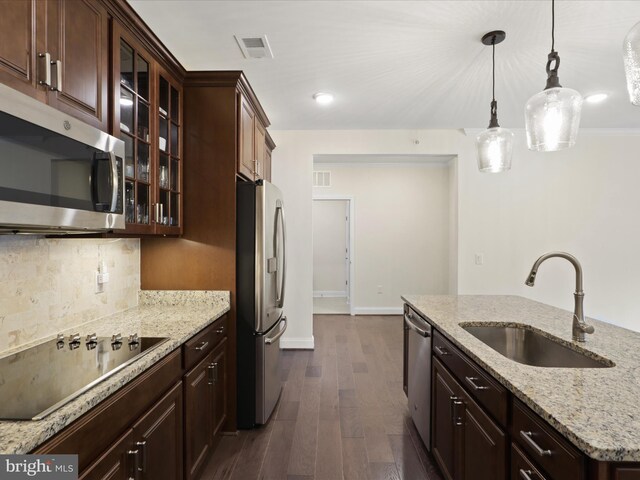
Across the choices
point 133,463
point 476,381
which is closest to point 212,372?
point 133,463

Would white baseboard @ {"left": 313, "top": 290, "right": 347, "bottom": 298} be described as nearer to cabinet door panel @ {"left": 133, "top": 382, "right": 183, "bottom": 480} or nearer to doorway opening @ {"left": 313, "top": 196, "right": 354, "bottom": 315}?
doorway opening @ {"left": 313, "top": 196, "right": 354, "bottom": 315}

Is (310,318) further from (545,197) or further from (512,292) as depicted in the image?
(545,197)

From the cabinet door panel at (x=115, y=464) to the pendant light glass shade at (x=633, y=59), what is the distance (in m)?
2.04

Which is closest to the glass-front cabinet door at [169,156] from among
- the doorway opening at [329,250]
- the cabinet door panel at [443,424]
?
the cabinet door panel at [443,424]

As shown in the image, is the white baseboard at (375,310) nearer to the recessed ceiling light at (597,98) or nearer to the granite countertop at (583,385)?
the recessed ceiling light at (597,98)

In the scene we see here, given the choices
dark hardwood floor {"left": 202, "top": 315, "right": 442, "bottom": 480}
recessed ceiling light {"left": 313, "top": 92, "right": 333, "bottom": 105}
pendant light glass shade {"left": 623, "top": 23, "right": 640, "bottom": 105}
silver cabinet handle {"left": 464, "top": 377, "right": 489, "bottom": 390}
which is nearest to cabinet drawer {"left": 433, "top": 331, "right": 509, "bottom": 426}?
silver cabinet handle {"left": 464, "top": 377, "right": 489, "bottom": 390}

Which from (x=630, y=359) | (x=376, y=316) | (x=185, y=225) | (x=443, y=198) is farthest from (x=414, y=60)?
(x=376, y=316)

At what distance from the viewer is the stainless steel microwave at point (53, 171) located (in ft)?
3.34

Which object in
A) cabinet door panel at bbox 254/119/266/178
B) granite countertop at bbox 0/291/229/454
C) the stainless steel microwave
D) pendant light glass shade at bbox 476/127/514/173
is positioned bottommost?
granite countertop at bbox 0/291/229/454

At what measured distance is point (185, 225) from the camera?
245 centimetres

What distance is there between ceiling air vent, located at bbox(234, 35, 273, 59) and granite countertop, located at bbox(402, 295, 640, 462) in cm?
202

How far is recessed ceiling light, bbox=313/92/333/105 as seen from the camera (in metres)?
3.13

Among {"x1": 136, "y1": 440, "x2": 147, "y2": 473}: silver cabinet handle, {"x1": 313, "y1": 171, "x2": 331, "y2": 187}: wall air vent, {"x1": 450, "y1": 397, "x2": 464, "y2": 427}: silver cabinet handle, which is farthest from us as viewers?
{"x1": 313, "y1": 171, "x2": 331, "y2": 187}: wall air vent

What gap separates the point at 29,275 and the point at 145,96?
3.56 ft
